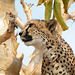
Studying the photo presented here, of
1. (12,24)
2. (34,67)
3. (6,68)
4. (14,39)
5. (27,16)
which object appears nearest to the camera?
(12,24)

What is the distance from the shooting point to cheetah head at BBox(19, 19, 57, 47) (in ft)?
6.64

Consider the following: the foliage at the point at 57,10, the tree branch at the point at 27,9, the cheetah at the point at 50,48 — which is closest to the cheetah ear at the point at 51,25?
the cheetah at the point at 50,48

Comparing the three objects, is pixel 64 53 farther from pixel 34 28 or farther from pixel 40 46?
pixel 34 28

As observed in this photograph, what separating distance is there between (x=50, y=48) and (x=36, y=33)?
21cm

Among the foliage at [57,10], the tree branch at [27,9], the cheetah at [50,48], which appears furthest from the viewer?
the tree branch at [27,9]

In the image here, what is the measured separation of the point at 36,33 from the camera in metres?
2.04

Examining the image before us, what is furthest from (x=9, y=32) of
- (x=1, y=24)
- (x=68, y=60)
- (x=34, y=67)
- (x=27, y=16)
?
(x=27, y=16)

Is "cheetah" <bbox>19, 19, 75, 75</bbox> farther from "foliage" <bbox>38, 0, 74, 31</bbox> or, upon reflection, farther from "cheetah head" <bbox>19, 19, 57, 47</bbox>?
"foliage" <bbox>38, 0, 74, 31</bbox>

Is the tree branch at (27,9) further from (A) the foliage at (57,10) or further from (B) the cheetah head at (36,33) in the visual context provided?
(B) the cheetah head at (36,33)

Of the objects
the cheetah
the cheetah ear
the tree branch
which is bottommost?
the cheetah

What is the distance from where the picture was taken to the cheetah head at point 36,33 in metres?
2.02

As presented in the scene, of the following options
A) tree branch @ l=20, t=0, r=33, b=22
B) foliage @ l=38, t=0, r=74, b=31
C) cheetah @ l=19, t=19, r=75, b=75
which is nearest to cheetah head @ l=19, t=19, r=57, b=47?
cheetah @ l=19, t=19, r=75, b=75

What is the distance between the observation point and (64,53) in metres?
2.02

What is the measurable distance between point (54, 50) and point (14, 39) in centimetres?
67
